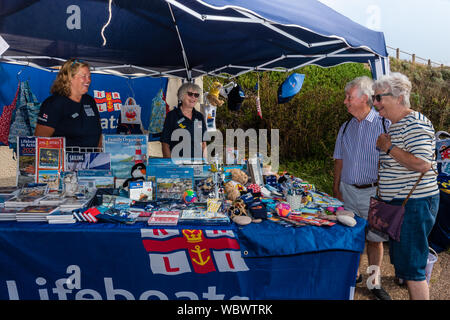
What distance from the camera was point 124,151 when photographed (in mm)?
2488

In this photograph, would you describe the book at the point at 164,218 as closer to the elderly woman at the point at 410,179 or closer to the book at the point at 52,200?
the book at the point at 52,200

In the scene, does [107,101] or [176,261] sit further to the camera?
[107,101]

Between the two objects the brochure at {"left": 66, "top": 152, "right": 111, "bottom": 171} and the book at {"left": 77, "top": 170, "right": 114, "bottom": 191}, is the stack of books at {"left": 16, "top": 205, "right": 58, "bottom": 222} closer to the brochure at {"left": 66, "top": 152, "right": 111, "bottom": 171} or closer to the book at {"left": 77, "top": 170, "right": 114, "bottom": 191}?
the book at {"left": 77, "top": 170, "right": 114, "bottom": 191}

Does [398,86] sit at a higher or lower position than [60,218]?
higher

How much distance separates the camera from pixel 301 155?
813 cm

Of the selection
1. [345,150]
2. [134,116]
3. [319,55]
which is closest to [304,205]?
[345,150]

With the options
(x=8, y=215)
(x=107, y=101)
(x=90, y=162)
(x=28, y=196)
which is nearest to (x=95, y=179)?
(x=90, y=162)

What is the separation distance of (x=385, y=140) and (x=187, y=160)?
1.51 meters

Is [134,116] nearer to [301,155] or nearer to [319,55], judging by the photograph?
[319,55]

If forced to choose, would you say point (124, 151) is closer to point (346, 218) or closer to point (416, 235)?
point (346, 218)

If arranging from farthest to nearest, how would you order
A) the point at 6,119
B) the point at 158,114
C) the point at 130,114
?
the point at 158,114, the point at 130,114, the point at 6,119

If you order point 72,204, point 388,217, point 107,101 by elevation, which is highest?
point 107,101

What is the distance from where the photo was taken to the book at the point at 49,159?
2.38m

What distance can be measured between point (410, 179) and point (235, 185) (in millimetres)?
1213
